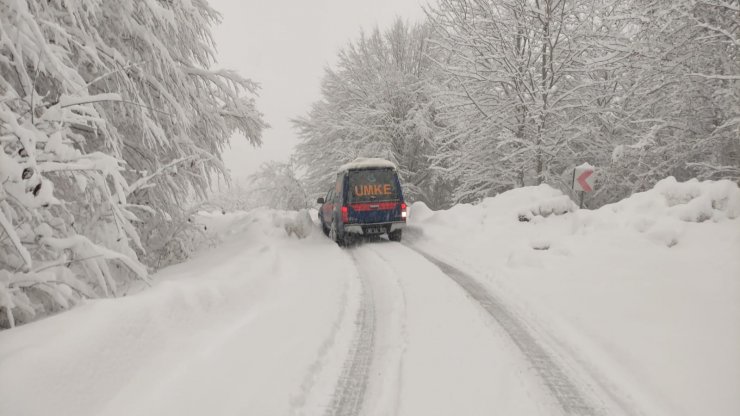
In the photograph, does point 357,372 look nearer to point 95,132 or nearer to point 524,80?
point 95,132

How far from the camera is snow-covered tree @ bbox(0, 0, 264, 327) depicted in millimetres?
3203

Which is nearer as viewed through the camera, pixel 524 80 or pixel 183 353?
pixel 183 353

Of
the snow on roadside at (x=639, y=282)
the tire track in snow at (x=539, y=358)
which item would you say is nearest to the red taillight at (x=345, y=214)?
the snow on roadside at (x=639, y=282)

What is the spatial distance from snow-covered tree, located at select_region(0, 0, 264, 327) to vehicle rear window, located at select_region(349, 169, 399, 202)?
3.25 metres

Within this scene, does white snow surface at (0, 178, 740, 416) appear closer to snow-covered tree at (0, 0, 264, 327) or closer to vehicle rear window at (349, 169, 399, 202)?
snow-covered tree at (0, 0, 264, 327)

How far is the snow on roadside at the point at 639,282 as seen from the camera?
3.63m

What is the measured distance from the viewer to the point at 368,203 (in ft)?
37.4

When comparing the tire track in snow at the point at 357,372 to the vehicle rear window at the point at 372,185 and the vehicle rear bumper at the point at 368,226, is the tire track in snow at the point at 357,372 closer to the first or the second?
the vehicle rear bumper at the point at 368,226

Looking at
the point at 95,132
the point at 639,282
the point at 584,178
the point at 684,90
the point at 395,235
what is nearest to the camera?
the point at 95,132

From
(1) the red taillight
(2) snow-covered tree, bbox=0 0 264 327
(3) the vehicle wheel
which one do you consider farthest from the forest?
(3) the vehicle wheel

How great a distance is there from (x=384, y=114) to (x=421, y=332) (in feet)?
61.1

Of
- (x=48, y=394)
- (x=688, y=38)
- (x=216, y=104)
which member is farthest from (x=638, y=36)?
(x=48, y=394)

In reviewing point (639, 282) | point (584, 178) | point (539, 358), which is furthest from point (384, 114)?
point (539, 358)

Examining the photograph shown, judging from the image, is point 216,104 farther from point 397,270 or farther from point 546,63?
point 546,63
